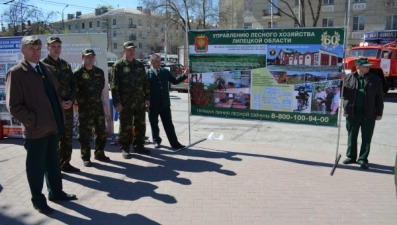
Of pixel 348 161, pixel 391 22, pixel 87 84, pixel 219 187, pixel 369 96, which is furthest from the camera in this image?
pixel 391 22

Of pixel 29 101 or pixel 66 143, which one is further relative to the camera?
pixel 66 143

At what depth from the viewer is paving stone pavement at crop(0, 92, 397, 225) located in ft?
12.6

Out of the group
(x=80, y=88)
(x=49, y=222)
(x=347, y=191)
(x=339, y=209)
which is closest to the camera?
(x=49, y=222)

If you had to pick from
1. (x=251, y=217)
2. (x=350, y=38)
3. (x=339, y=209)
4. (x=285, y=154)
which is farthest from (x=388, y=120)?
(x=350, y=38)

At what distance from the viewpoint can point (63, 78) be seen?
5246mm

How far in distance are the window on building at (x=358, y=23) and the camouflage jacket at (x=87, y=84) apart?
3918cm

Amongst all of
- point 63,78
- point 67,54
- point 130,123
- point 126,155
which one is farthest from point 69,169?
point 67,54

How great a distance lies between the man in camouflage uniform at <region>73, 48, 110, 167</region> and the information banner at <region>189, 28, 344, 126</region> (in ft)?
6.88

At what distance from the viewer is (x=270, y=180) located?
509 centimetres

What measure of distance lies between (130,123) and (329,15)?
39161 mm

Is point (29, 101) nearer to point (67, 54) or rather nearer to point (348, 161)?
point (67, 54)

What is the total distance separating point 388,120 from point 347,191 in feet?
23.2

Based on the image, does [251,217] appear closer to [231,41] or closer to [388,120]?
[231,41]

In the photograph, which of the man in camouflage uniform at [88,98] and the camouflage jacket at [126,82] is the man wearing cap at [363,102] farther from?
the man in camouflage uniform at [88,98]
